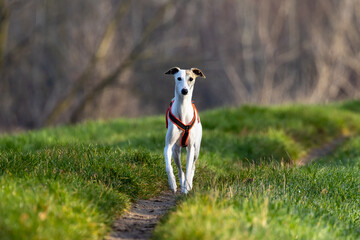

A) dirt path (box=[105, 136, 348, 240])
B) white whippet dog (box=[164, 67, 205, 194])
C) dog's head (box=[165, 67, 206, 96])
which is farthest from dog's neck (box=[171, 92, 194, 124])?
dirt path (box=[105, 136, 348, 240])

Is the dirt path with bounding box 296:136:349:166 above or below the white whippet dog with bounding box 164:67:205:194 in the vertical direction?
below

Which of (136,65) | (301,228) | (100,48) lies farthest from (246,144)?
(136,65)

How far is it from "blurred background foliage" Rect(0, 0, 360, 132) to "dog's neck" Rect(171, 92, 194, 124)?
1317 cm

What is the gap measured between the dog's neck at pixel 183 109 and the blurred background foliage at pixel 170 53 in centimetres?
1317

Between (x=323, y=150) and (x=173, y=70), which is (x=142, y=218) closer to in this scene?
(x=173, y=70)

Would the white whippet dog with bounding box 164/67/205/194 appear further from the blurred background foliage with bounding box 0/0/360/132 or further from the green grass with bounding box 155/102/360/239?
the blurred background foliage with bounding box 0/0/360/132

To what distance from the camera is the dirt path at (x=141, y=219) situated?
187 inches

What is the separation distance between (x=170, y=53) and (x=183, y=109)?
1756cm

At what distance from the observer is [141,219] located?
536 cm

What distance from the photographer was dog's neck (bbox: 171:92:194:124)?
603cm

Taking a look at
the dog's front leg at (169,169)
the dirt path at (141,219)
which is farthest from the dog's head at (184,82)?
the dirt path at (141,219)

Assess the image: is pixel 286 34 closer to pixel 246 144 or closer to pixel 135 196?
pixel 246 144

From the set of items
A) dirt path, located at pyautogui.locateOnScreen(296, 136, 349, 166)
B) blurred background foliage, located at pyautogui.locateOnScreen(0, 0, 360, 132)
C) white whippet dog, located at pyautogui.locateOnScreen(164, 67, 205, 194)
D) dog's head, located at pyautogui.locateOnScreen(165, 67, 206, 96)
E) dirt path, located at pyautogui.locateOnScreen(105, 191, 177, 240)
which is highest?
blurred background foliage, located at pyautogui.locateOnScreen(0, 0, 360, 132)

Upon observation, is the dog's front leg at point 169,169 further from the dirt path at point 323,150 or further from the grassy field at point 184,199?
the dirt path at point 323,150
